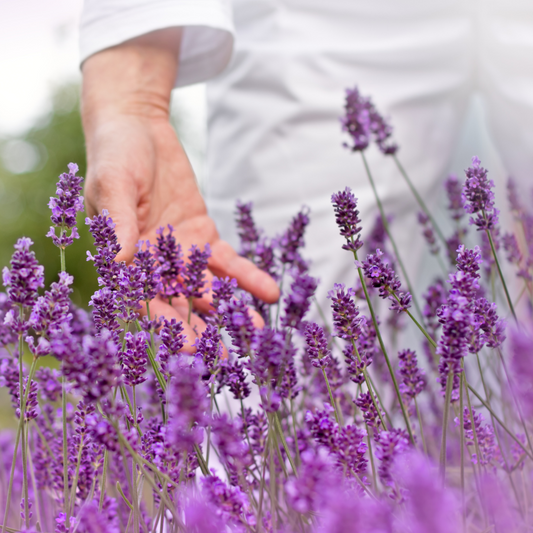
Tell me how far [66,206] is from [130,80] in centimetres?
71

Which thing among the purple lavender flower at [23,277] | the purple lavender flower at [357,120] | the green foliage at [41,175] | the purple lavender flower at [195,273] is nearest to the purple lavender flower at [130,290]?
the purple lavender flower at [23,277]

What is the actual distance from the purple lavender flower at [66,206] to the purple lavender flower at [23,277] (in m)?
0.10

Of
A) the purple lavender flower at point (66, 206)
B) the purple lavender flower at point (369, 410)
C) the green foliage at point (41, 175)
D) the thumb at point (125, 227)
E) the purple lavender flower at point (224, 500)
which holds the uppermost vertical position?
the green foliage at point (41, 175)

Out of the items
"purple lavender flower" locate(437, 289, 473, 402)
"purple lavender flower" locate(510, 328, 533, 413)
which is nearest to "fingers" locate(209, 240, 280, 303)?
"purple lavender flower" locate(437, 289, 473, 402)

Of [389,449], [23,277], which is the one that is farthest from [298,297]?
[23,277]

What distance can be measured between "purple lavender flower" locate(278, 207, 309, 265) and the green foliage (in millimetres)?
8960

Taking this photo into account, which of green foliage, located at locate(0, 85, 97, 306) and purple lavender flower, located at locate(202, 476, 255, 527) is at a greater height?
green foliage, located at locate(0, 85, 97, 306)

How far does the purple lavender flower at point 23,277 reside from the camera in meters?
0.58

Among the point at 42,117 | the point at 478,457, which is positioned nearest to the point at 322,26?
the point at 478,457

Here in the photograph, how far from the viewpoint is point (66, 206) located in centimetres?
70

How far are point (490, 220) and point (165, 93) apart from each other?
0.94 meters

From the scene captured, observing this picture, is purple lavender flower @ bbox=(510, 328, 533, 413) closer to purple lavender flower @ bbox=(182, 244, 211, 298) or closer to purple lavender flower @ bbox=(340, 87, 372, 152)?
purple lavender flower @ bbox=(182, 244, 211, 298)

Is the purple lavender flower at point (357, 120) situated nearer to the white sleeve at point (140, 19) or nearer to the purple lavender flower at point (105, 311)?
the white sleeve at point (140, 19)

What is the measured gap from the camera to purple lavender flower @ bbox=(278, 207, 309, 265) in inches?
42.3
